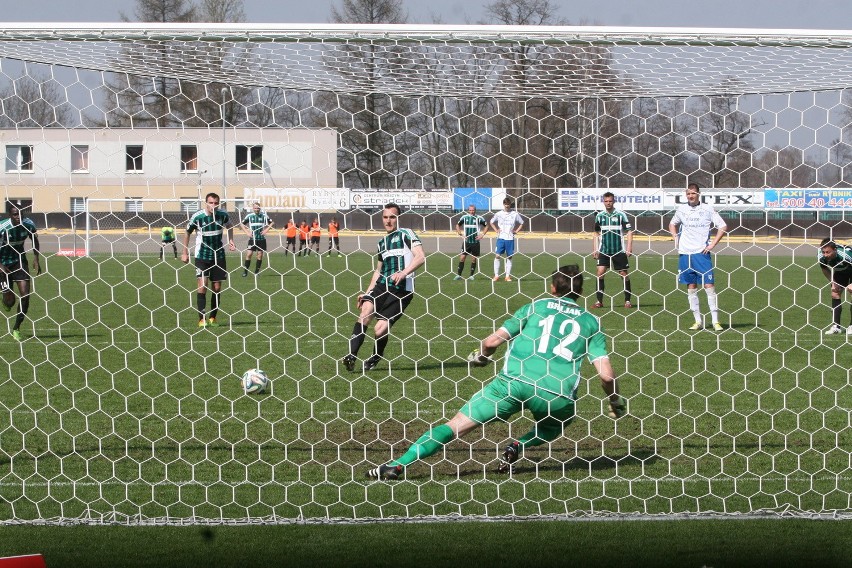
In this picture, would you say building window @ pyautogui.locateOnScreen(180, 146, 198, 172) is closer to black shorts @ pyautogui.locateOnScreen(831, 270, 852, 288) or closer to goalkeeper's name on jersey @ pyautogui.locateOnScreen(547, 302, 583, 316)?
goalkeeper's name on jersey @ pyautogui.locateOnScreen(547, 302, 583, 316)

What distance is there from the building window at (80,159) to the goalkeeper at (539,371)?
2360 millimetres

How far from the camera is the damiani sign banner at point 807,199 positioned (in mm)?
5922

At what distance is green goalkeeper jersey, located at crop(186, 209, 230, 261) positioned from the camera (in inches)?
443

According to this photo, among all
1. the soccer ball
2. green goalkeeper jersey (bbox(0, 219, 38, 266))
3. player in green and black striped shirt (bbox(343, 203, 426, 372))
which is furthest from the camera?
green goalkeeper jersey (bbox(0, 219, 38, 266))

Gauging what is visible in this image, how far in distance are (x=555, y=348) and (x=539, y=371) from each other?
0.52ft

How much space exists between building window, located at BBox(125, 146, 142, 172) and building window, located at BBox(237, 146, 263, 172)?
57 centimetres

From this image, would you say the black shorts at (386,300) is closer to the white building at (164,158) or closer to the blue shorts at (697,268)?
the white building at (164,158)

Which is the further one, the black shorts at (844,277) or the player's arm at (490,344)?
the black shorts at (844,277)

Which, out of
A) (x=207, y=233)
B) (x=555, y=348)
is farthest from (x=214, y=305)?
(x=555, y=348)

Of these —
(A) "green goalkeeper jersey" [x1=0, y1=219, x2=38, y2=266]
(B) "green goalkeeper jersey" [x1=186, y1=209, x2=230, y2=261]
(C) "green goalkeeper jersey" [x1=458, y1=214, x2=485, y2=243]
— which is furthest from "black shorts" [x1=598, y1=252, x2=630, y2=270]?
(A) "green goalkeeper jersey" [x1=0, y1=219, x2=38, y2=266]

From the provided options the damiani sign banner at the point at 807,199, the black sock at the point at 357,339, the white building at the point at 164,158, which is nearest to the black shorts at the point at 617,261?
the black sock at the point at 357,339

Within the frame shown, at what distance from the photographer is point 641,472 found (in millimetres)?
5898

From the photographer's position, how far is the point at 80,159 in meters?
5.45

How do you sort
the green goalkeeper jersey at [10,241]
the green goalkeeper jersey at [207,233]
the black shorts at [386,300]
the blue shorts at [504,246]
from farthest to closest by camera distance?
the blue shorts at [504,246]
the green goalkeeper jersey at [207,233]
the green goalkeeper jersey at [10,241]
the black shorts at [386,300]
